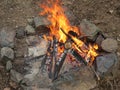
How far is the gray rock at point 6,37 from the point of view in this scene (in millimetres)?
5157

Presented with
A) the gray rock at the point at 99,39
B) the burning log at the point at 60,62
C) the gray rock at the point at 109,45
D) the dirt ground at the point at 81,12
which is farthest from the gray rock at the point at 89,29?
the burning log at the point at 60,62

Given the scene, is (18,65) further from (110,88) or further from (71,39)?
(110,88)

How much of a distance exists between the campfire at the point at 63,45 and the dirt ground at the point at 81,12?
0.48 metres

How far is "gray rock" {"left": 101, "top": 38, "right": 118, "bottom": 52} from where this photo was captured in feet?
16.0

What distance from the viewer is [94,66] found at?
4.83 metres

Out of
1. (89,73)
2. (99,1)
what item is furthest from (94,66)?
(99,1)

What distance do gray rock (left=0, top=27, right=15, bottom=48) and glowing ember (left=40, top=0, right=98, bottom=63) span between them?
60 centimetres

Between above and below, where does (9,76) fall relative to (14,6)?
below

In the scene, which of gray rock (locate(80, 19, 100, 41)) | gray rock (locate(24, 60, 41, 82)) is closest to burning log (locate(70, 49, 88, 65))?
gray rock (locate(80, 19, 100, 41))

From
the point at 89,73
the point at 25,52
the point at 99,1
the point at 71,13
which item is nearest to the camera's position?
the point at 89,73

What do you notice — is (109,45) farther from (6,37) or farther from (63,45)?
(6,37)

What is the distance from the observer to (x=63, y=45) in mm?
4969

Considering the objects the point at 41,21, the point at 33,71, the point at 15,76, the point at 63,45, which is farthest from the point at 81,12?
the point at 15,76

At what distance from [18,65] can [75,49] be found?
995 millimetres
